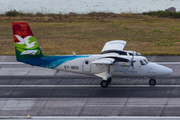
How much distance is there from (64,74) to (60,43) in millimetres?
14368

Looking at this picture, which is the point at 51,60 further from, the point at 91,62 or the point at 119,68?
Result: the point at 119,68

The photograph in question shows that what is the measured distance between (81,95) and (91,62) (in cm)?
291

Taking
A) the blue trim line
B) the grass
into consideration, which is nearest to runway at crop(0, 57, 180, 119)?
the blue trim line

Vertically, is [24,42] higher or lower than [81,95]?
higher

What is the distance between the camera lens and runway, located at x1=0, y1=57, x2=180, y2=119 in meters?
18.3

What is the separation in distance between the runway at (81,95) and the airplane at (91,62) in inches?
48.4

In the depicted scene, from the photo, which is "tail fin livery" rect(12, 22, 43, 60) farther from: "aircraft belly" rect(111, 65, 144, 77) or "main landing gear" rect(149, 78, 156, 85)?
"main landing gear" rect(149, 78, 156, 85)

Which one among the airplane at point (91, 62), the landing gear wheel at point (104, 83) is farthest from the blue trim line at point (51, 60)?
the landing gear wheel at point (104, 83)

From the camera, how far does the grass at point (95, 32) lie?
1458 inches

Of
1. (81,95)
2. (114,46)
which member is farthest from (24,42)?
(114,46)

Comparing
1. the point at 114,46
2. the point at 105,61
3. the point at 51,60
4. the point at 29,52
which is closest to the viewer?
the point at 105,61

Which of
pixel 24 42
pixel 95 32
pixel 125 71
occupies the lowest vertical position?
pixel 95 32

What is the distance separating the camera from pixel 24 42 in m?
22.9

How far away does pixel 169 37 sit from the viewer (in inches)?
1676
